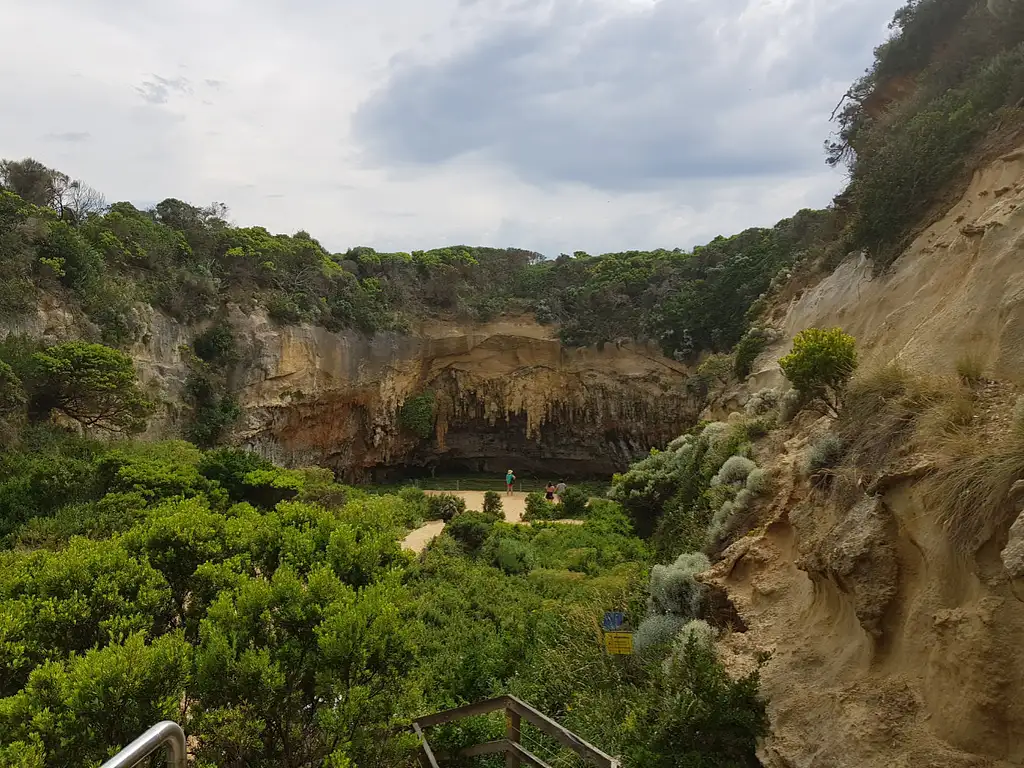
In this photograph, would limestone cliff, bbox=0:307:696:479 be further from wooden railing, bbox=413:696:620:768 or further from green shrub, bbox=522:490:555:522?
wooden railing, bbox=413:696:620:768

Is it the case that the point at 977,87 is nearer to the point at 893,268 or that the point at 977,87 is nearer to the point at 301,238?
the point at 893,268

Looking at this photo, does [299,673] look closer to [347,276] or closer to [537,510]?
[537,510]

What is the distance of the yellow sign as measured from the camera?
6.98 metres

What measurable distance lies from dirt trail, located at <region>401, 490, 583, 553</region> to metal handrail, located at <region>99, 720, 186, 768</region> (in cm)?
1041

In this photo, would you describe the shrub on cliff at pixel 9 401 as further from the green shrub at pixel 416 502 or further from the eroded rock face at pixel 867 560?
the eroded rock face at pixel 867 560

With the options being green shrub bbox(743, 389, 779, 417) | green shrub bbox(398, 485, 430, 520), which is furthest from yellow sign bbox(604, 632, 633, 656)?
green shrub bbox(398, 485, 430, 520)

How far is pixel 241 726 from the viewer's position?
4.54 meters

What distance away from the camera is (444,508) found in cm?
2170

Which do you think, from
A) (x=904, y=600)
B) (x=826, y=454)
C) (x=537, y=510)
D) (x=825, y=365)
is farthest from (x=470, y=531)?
(x=904, y=600)

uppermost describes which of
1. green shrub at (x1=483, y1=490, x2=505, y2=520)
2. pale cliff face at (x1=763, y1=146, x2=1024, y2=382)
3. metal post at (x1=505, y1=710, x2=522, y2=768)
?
pale cliff face at (x1=763, y1=146, x2=1024, y2=382)

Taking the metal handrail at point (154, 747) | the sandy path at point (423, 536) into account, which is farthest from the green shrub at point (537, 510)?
the metal handrail at point (154, 747)

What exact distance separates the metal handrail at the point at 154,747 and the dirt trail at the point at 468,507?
10414 millimetres

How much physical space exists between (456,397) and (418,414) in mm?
2547

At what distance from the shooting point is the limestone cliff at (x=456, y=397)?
25.8m
